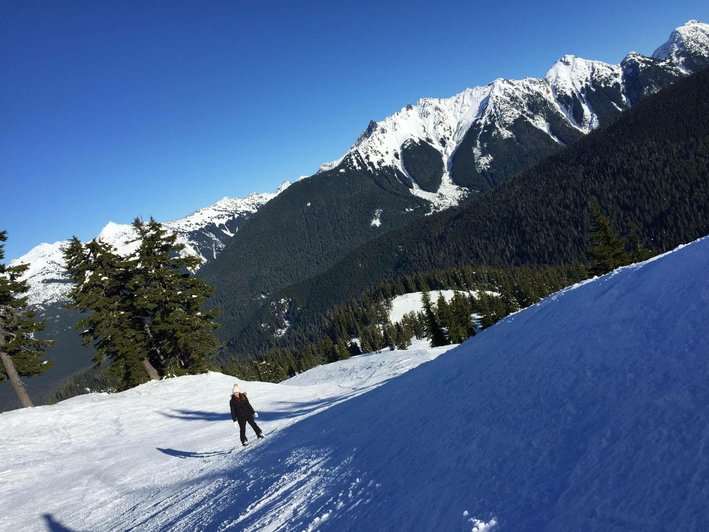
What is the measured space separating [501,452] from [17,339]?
33751mm

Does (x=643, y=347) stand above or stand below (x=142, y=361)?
below

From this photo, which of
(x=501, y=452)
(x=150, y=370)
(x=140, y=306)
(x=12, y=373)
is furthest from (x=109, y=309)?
(x=501, y=452)

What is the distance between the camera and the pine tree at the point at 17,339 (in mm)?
28656

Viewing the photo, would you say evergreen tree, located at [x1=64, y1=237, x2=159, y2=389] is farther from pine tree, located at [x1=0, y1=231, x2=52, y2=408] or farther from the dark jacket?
the dark jacket

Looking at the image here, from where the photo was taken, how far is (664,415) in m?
4.82

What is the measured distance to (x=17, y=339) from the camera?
94.9ft

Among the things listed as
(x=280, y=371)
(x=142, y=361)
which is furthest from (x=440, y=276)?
(x=142, y=361)

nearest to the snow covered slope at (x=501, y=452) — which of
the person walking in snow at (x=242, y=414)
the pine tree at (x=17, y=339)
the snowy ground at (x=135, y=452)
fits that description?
the snowy ground at (x=135, y=452)

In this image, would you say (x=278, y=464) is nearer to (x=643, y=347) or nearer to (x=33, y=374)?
(x=643, y=347)

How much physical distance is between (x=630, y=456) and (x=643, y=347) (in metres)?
2.62

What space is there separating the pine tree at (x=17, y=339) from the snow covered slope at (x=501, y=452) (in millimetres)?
15101

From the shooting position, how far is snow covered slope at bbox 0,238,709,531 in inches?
173

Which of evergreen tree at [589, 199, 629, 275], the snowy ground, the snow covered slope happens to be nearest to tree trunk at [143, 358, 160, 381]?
the snowy ground

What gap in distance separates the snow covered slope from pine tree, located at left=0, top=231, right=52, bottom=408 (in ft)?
49.5
